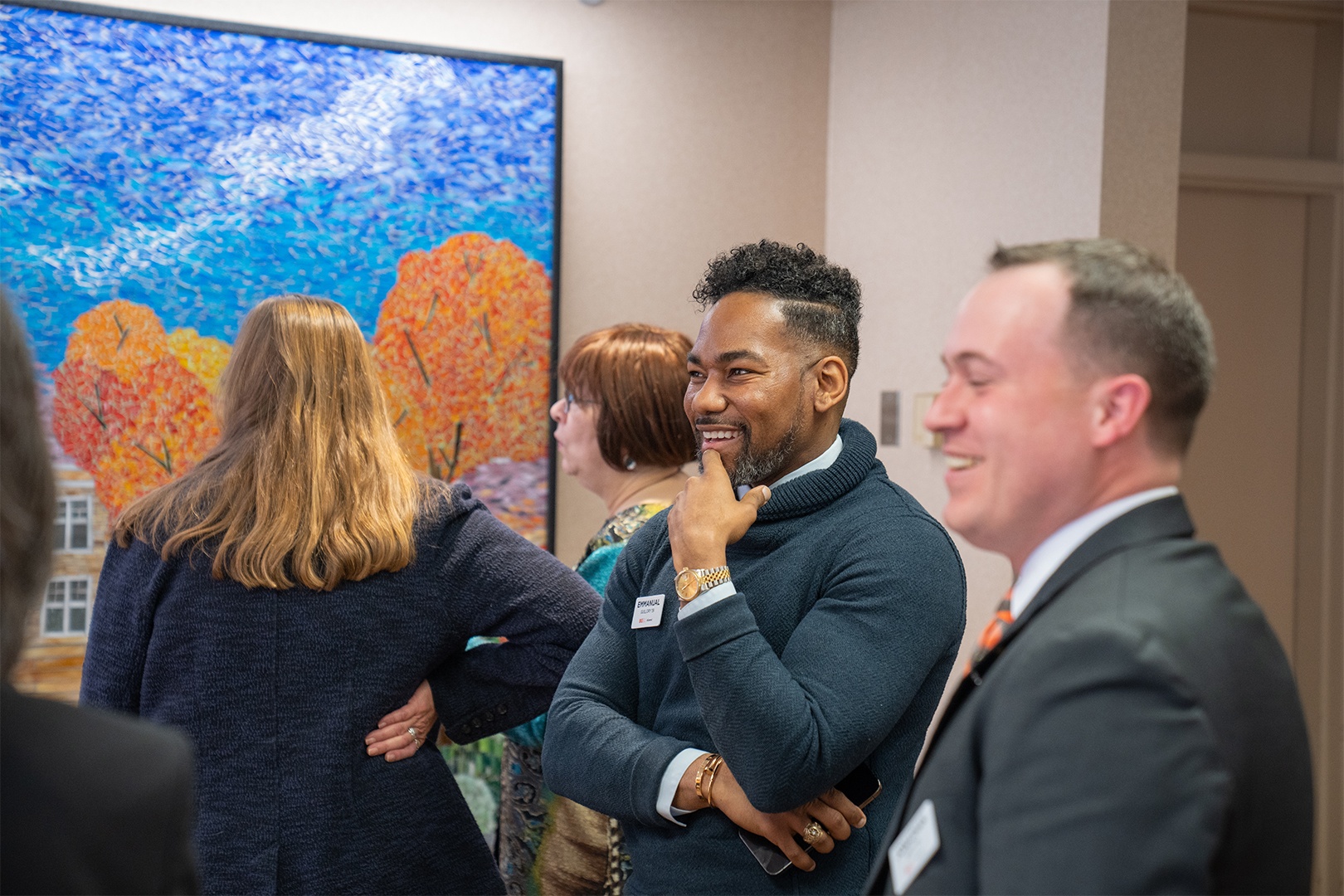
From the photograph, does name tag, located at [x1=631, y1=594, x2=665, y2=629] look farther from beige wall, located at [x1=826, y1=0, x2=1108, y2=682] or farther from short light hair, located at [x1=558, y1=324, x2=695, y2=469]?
beige wall, located at [x1=826, y1=0, x2=1108, y2=682]

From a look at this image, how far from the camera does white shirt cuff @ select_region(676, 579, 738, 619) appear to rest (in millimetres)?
1493

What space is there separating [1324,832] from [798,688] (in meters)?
3.49

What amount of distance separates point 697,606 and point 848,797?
0.36 meters

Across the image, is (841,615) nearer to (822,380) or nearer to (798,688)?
(798,688)

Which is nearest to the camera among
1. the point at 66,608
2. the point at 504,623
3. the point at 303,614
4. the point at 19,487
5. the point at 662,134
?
the point at 19,487

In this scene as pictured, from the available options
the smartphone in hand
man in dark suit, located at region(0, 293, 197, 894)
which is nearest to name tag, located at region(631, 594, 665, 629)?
the smartphone in hand

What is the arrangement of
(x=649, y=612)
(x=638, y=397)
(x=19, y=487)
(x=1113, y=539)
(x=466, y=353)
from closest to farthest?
(x=19, y=487), (x=1113, y=539), (x=649, y=612), (x=638, y=397), (x=466, y=353)

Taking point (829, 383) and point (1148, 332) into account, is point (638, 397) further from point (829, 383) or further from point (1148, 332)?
point (1148, 332)

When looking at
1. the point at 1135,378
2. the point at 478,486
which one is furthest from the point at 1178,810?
the point at 478,486

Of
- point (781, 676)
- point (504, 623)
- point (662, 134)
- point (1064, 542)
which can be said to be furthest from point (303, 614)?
point (662, 134)

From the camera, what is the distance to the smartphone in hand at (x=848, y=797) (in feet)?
5.13

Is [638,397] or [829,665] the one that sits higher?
[638,397]

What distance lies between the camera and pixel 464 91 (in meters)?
3.57

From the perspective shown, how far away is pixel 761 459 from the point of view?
1792mm
